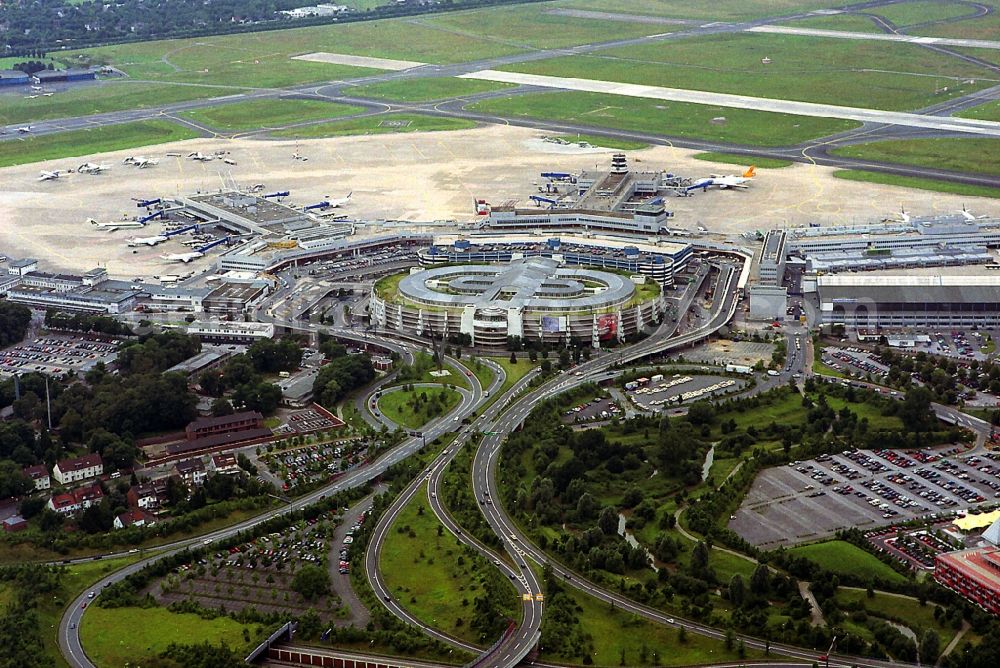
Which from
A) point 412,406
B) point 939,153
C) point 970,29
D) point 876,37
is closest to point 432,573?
point 412,406

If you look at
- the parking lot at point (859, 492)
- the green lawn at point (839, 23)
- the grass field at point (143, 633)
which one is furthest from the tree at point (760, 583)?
the green lawn at point (839, 23)

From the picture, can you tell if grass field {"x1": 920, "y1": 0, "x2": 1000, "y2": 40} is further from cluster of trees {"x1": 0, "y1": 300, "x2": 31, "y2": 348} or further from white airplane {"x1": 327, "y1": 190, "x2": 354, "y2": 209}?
cluster of trees {"x1": 0, "y1": 300, "x2": 31, "y2": 348}

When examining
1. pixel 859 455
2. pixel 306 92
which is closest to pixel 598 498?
pixel 859 455

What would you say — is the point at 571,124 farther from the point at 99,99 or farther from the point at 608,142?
the point at 99,99

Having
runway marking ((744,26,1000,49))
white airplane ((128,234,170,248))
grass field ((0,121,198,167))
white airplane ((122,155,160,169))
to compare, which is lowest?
grass field ((0,121,198,167))

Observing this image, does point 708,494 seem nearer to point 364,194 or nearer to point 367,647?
point 367,647

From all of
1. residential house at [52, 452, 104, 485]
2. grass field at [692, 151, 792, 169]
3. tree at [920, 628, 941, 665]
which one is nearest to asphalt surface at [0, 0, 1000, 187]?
grass field at [692, 151, 792, 169]
